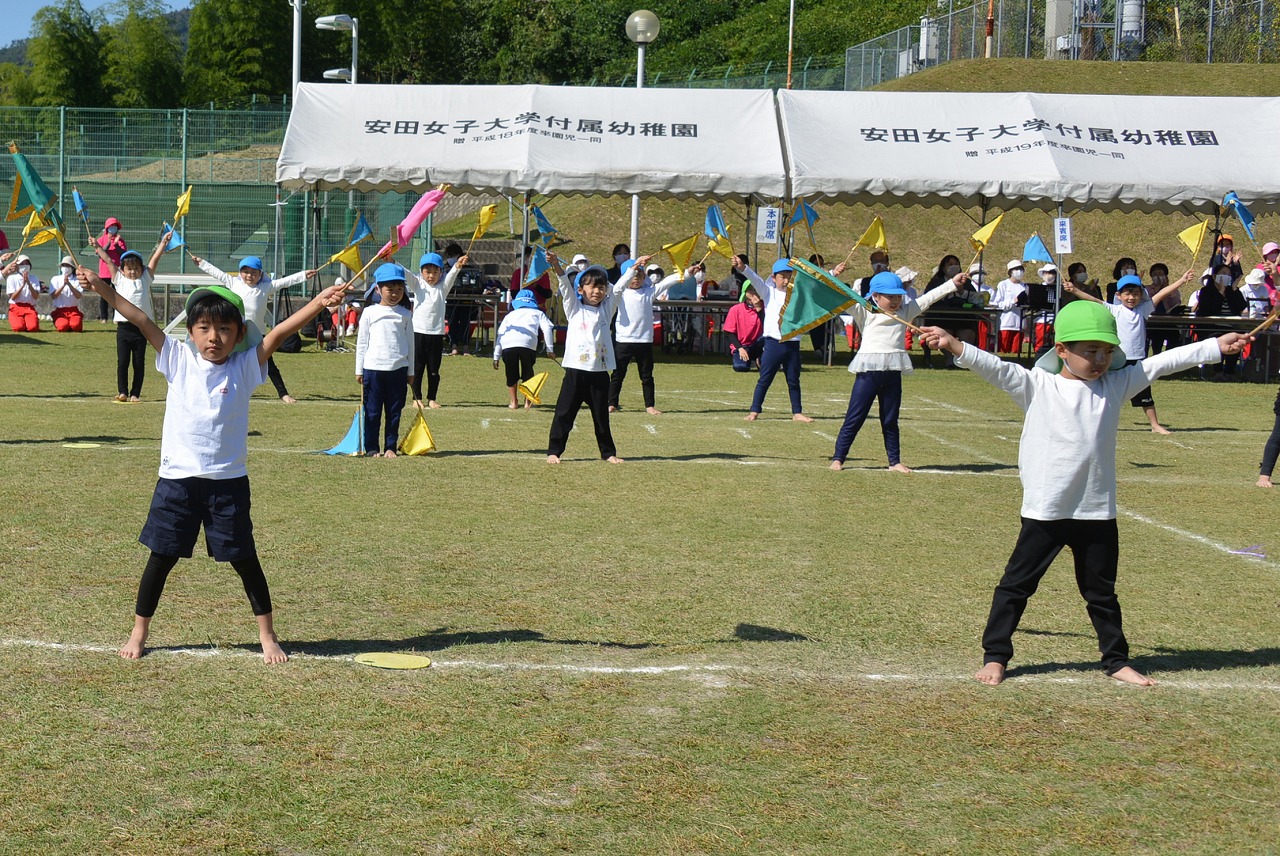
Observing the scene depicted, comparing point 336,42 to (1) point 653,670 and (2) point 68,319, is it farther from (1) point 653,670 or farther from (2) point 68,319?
(1) point 653,670

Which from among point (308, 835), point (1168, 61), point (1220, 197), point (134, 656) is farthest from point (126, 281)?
point (1168, 61)

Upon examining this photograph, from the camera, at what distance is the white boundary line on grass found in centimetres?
662

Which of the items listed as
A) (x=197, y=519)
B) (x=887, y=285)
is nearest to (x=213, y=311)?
(x=197, y=519)

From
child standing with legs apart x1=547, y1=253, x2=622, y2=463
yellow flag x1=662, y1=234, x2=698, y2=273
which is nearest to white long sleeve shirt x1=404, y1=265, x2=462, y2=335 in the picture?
yellow flag x1=662, y1=234, x2=698, y2=273

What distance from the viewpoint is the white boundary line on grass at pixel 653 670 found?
662cm

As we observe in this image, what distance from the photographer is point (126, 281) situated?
55.1 feet

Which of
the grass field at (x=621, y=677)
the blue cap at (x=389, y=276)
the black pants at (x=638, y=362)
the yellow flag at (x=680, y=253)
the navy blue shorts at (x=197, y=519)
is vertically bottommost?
the grass field at (x=621, y=677)

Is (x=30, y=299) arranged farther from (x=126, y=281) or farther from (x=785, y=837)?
(x=785, y=837)

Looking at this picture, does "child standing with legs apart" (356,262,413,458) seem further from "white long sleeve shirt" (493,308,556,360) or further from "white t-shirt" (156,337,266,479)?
"white t-shirt" (156,337,266,479)

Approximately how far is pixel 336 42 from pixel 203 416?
68.6m

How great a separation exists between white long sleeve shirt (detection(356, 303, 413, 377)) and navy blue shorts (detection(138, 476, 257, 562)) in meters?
7.47

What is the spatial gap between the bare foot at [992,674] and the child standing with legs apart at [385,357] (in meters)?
8.31

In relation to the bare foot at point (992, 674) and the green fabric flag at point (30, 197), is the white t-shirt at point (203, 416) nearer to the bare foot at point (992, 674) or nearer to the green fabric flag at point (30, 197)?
the bare foot at point (992, 674)

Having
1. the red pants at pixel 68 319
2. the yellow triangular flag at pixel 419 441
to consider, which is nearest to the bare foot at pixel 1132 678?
the yellow triangular flag at pixel 419 441
